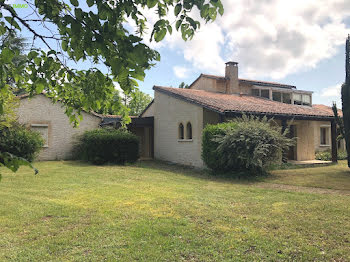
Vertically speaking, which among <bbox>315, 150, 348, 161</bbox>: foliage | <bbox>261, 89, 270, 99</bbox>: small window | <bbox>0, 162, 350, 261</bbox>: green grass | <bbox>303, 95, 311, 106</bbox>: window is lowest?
<bbox>0, 162, 350, 261</bbox>: green grass

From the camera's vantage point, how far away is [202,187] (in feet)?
29.9

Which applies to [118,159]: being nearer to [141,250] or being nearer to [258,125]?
[258,125]

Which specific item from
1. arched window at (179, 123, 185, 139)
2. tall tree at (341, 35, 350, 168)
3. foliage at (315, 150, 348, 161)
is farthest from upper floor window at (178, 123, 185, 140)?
foliage at (315, 150, 348, 161)

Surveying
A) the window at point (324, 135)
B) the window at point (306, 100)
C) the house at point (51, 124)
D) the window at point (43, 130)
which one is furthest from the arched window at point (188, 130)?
the window at point (324, 135)

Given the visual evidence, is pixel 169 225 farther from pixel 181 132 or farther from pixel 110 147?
pixel 181 132

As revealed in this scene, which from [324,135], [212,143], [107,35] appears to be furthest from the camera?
[324,135]

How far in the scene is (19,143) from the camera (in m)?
14.3

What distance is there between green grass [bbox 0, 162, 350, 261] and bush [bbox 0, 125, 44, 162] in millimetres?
6782

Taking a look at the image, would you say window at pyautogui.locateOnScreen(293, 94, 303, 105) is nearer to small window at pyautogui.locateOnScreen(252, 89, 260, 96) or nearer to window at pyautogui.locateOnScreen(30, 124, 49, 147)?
small window at pyautogui.locateOnScreen(252, 89, 260, 96)

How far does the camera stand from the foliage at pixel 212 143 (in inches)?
477

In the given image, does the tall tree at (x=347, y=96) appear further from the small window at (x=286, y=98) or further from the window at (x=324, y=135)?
the window at (x=324, y=135)

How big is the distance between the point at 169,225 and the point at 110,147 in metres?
11.2

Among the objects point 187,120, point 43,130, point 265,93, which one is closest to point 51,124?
point 43,130

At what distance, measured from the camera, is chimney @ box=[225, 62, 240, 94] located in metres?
22.0
